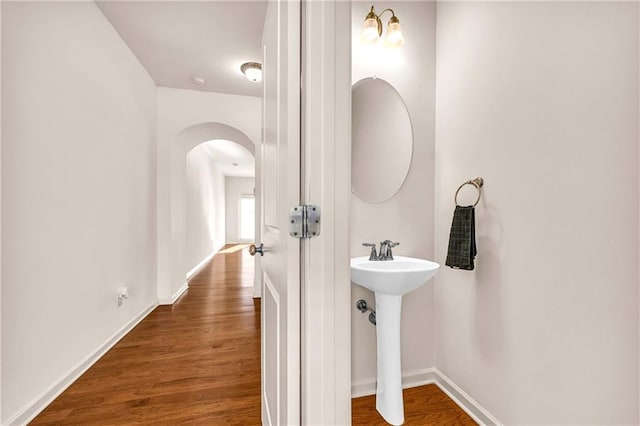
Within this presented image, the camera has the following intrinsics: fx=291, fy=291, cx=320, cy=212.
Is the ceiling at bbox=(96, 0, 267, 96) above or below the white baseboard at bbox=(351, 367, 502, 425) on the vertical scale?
above

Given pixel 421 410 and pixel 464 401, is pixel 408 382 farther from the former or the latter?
pixel 464 401

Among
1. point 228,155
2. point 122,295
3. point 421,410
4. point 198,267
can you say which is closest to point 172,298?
point 122,295

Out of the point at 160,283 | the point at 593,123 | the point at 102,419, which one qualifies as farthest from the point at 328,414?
the point at 160,283

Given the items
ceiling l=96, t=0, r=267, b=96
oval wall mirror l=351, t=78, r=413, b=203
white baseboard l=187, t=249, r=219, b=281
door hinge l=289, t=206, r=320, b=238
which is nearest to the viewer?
door hinge l=289, t=206, r=320, b=238

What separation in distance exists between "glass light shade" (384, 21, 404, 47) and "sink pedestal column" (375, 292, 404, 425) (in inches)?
51.5

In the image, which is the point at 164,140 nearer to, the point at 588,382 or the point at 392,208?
the point at 392,208

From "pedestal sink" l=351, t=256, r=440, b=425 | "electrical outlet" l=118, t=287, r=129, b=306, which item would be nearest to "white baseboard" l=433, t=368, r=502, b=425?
"pedestal sink" l=351, t=256, r=440, b=425

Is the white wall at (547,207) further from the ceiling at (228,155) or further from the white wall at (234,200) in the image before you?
the white wall at (234,200)

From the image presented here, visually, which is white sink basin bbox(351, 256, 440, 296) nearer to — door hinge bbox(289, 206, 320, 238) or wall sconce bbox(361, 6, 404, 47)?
door hinge bbox(289, 206, 320, 238)

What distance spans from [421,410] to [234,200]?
9.17 meters

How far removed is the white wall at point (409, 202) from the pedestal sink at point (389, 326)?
6.4 inches

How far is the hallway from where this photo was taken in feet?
Result: 4.80

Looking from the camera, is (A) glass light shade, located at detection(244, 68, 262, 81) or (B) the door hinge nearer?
(B) the door hinge

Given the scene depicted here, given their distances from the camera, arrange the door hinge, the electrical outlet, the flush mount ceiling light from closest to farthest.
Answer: the door hinge → the electrical outlet → the flush mount ceiling light
